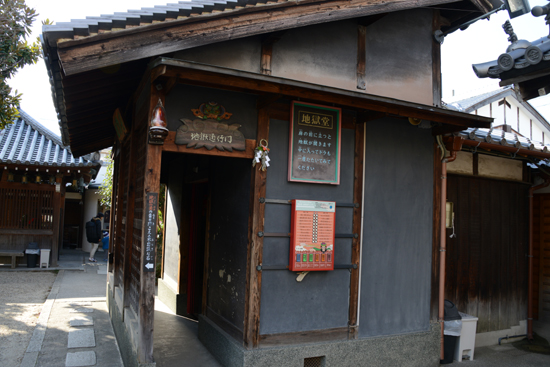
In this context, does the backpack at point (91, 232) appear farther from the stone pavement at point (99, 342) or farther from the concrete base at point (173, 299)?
the concrete base at point (173, 299)

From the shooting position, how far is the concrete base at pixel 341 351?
17.7 ft

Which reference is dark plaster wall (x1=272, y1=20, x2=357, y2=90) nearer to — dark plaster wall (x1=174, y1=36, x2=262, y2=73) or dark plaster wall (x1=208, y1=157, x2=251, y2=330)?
dark plaster wall (x1=174, y1=36, x2=262, y2=73)

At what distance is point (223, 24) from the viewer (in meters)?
4.88

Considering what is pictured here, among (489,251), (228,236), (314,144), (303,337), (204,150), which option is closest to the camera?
(204,150)

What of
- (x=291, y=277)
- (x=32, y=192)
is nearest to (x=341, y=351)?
(x=291, y=277)

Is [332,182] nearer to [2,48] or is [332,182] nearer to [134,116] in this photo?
[134,116]

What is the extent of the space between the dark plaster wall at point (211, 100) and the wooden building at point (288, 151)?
0.7 inches

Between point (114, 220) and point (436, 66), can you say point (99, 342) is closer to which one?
point (114, 220)

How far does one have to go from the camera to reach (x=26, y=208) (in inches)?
582

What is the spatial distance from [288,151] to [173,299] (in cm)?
567

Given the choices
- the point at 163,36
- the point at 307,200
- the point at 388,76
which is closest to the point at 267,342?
the point at 307,200

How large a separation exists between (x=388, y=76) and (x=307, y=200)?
2.63 meters

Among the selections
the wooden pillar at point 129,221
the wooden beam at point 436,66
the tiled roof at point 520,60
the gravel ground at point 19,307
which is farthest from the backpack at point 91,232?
the tiled roof at point 520,60

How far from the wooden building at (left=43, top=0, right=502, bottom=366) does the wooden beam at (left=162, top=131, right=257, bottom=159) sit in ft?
0.06
